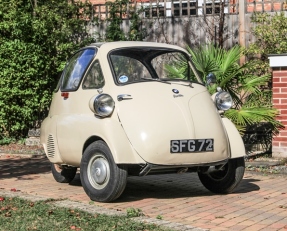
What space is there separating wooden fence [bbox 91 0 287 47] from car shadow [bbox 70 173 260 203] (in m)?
4.98

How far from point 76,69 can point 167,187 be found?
1971 millimetres

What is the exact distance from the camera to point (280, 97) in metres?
12.1

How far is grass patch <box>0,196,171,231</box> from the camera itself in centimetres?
671

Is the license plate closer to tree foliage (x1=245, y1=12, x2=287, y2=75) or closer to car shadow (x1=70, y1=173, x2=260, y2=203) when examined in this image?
car shadow (x1=70, y1=173, x2=260, y2=203)

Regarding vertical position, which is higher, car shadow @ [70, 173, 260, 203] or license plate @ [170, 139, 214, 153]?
license plate @ [170, 139, 214, 153]

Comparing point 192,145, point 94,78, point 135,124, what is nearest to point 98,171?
point 135,124

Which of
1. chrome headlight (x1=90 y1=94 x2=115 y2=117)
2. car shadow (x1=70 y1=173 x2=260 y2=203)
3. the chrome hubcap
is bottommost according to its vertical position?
car shadow (x1=70 y1=173 x2=260 y2=203)

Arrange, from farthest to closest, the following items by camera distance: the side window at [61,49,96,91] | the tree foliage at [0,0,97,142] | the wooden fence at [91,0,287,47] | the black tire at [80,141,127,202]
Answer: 1. the tree foliage at [0,0,97,142]
2. the wooden fence at [91,0,287,47]
3. the side window at [61,49,96,91]
4. the black tire at [80,141,127,202]

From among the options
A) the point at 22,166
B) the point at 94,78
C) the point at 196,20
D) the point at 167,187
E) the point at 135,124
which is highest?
the point at 196,20

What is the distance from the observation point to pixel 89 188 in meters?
8.38

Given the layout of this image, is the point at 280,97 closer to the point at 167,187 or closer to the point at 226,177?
the point at 167,187

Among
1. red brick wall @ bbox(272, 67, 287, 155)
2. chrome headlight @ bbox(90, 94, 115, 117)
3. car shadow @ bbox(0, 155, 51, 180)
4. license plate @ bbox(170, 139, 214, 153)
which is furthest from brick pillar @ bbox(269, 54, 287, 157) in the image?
chrome headlight @ bbox(90, 94, 115, 117)

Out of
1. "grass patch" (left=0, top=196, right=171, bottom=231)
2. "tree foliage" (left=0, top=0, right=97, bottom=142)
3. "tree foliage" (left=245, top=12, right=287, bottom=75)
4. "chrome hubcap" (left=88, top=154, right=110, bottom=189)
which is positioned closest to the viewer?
"grass patch" (left=0, top=196, right=171, bottom=231)

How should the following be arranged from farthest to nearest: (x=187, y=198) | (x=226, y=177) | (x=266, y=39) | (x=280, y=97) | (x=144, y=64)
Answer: (x=266, y=39)
(x=280, y=97)
(x=144, y=64)
(x=226, y=177)
(x=187, y=198)
